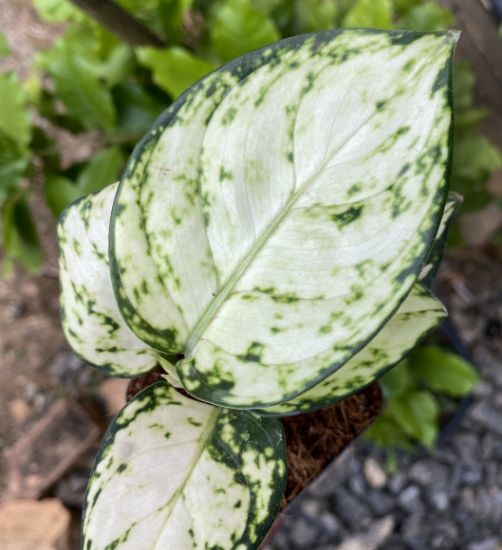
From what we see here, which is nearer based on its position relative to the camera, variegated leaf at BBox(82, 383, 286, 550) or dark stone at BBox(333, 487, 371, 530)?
variegated leaf at BBox(82, 383, 286, 550)

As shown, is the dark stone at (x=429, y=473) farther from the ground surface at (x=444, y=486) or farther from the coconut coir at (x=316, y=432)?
the coconut coir at (x=316, y=432)

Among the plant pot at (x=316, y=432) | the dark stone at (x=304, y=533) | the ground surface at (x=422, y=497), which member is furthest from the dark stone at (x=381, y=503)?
the plant pot at (x=316, y=432)

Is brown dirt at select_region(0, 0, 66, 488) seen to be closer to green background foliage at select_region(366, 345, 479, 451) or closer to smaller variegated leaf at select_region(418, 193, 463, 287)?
green background foliage at select_region(366, 345, 479, 451)

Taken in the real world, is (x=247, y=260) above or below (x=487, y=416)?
above

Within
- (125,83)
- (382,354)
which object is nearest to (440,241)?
(382,354)

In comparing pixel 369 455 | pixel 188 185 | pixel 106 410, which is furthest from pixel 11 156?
pixel 369 455

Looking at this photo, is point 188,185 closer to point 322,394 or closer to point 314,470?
point 322,394

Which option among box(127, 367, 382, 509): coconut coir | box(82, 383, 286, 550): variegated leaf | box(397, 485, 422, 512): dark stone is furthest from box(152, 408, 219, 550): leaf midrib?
box(397, 485, 422, 512): dark stone

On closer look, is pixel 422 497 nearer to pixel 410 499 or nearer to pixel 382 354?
pixel 410 499
